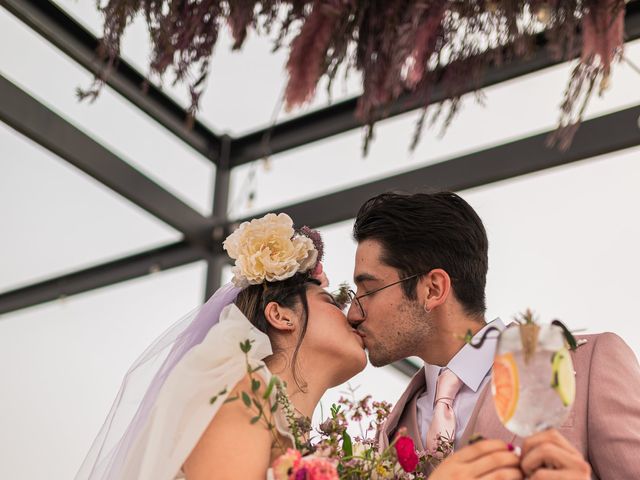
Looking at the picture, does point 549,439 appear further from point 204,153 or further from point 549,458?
point 204,153

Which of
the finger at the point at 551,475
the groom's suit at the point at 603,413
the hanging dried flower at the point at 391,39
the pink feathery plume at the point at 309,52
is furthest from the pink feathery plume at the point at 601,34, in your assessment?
the groom's suit at the point at 603,413

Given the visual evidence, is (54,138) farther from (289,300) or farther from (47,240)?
(289,300)

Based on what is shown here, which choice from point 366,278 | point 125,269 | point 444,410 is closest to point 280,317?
point 366,278

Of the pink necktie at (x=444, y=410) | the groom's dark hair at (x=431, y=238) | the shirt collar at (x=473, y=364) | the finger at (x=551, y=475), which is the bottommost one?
the finger at (x=551, y=475)

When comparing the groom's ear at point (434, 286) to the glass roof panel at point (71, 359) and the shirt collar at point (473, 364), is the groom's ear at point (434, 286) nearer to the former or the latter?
the shirt collar at point (473, 364)

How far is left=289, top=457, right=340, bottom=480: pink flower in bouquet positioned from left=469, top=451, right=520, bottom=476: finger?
1.00 ft

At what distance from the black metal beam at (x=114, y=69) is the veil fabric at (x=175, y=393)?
1330 millimetres

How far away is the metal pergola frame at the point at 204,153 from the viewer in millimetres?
3760

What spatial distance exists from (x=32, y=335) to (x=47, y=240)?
0.48m

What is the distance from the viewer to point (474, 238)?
108 inches

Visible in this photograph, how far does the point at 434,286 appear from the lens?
104 inches

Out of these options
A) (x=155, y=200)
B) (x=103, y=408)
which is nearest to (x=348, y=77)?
(x=155, y=200)

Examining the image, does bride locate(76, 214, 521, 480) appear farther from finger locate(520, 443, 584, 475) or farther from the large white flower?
finger locate(520, 443, 584, 475)

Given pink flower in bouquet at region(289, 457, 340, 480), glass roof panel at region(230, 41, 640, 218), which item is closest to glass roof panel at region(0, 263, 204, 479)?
glass roof panel at region(230, 41, 640, 218)
